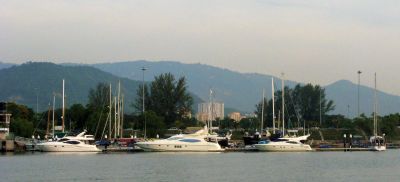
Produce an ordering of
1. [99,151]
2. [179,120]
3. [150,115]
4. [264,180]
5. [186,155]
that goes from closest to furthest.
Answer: [264,180]
[186,155]
[99,151]
[150,115]
[179,120]

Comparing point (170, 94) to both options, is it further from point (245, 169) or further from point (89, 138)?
point (245, 169)

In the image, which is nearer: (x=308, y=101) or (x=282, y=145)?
(x=282, y=145)

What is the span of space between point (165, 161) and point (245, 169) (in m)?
12.6

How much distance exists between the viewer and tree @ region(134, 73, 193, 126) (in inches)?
5782

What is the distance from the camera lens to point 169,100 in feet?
483

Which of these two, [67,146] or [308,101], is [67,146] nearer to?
[67,146]

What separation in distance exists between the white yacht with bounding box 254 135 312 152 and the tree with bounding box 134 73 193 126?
151ft

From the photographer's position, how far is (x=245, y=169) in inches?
2712

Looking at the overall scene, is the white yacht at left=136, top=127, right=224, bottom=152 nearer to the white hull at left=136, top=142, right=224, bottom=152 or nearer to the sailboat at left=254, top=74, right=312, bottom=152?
the white hull at left=136, top=142, right=224, bottom=152

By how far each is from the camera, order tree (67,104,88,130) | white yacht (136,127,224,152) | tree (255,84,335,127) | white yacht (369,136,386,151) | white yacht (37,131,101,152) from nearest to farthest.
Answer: white yacht (37,131,101,152)
white yacht (136,127,224,152)
white yacht (369,136,386,151)
tree (67,104,88,130)
tree (255,84,335,127)

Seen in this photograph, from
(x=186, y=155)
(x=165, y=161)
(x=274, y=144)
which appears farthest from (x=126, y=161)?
(x=274, y=144)

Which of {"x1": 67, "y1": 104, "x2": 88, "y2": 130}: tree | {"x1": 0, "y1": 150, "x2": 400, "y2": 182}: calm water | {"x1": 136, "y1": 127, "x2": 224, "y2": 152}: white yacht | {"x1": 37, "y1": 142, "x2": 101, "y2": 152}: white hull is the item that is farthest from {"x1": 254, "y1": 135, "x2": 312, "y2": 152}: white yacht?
{"x1": 67, "y1": 104, "x2": 88, "y2": 130}: tree

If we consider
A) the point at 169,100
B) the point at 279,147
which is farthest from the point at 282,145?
the point at 169,100

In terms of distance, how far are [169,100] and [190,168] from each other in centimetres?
7819
